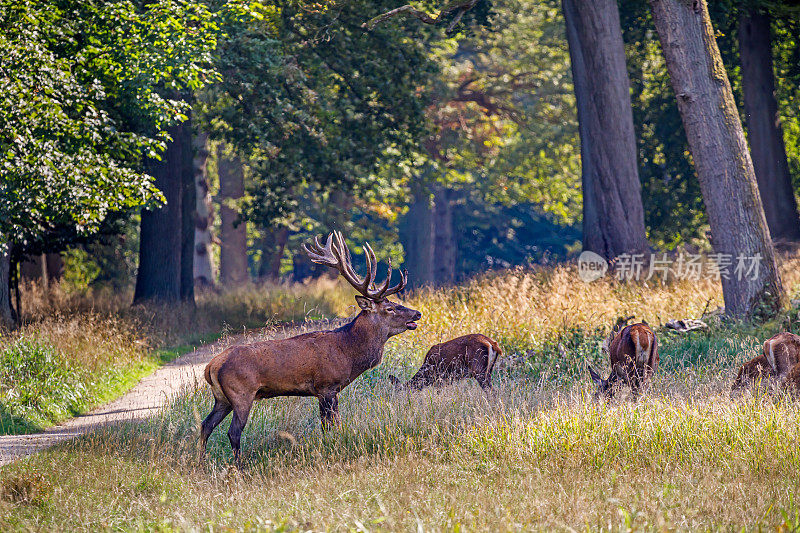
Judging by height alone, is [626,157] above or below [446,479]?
above

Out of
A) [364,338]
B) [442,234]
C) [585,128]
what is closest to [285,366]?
[364,338]

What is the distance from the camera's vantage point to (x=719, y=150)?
48.3 ft

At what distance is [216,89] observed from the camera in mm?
19234

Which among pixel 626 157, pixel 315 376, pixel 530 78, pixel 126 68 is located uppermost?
pixel 530 78

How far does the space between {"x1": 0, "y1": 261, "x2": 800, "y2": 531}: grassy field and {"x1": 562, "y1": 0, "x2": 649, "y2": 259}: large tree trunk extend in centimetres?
857

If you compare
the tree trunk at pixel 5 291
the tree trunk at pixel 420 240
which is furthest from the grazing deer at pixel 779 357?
the tree trunk at pixel 420 240

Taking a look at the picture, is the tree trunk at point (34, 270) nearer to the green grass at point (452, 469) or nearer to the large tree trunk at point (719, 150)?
the green grass at point (452, 469)

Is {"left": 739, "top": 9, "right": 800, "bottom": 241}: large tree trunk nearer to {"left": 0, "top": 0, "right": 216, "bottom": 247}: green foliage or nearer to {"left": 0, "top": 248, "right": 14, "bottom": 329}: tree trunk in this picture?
{"left": 0, "top": 0, "right": 216, "bottom": 247}: green foliage

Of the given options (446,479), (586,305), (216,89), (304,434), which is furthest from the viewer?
(216,89)

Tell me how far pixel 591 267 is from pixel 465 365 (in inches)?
351

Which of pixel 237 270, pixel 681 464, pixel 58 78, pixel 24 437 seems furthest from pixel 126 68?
pixel 237 270

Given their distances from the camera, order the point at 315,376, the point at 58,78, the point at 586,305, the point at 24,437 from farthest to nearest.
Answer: the point at 586,305 → the point at 58,78 → the point at 24,437 → the point at 315,376

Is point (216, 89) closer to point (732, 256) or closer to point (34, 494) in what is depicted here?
point (732, 256)

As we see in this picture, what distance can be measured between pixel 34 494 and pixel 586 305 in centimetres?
1044
